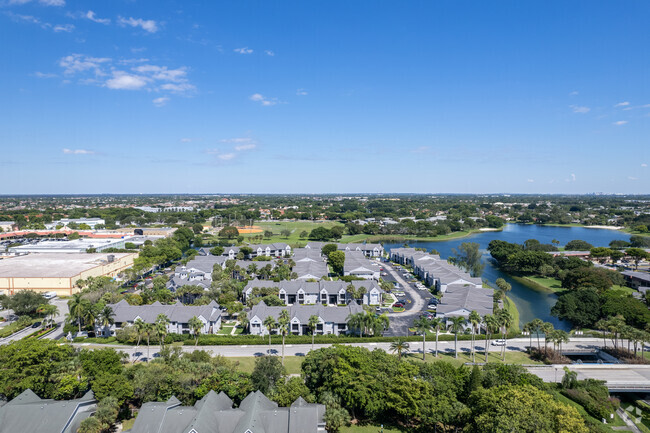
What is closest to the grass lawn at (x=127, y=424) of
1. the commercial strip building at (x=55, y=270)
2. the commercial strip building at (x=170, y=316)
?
the commercial strip building at (x=170, y=316)

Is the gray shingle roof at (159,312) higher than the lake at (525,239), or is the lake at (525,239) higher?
the gray shingle roof at (159,312)

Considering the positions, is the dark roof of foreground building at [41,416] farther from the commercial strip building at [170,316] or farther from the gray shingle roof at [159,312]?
the gray shingle roof at [159,312]

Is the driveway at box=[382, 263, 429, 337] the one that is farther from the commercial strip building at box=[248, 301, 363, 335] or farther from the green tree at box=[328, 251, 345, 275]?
the green tree at box=[328, 251, 345, 275]

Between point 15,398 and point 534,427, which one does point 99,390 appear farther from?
point 534,427

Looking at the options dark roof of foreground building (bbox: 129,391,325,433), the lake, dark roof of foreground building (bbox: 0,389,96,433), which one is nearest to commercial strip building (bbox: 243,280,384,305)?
the lake

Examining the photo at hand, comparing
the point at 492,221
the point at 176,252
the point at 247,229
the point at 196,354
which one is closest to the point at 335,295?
the point at 196,354

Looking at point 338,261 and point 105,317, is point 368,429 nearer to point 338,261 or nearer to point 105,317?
point 105,317
